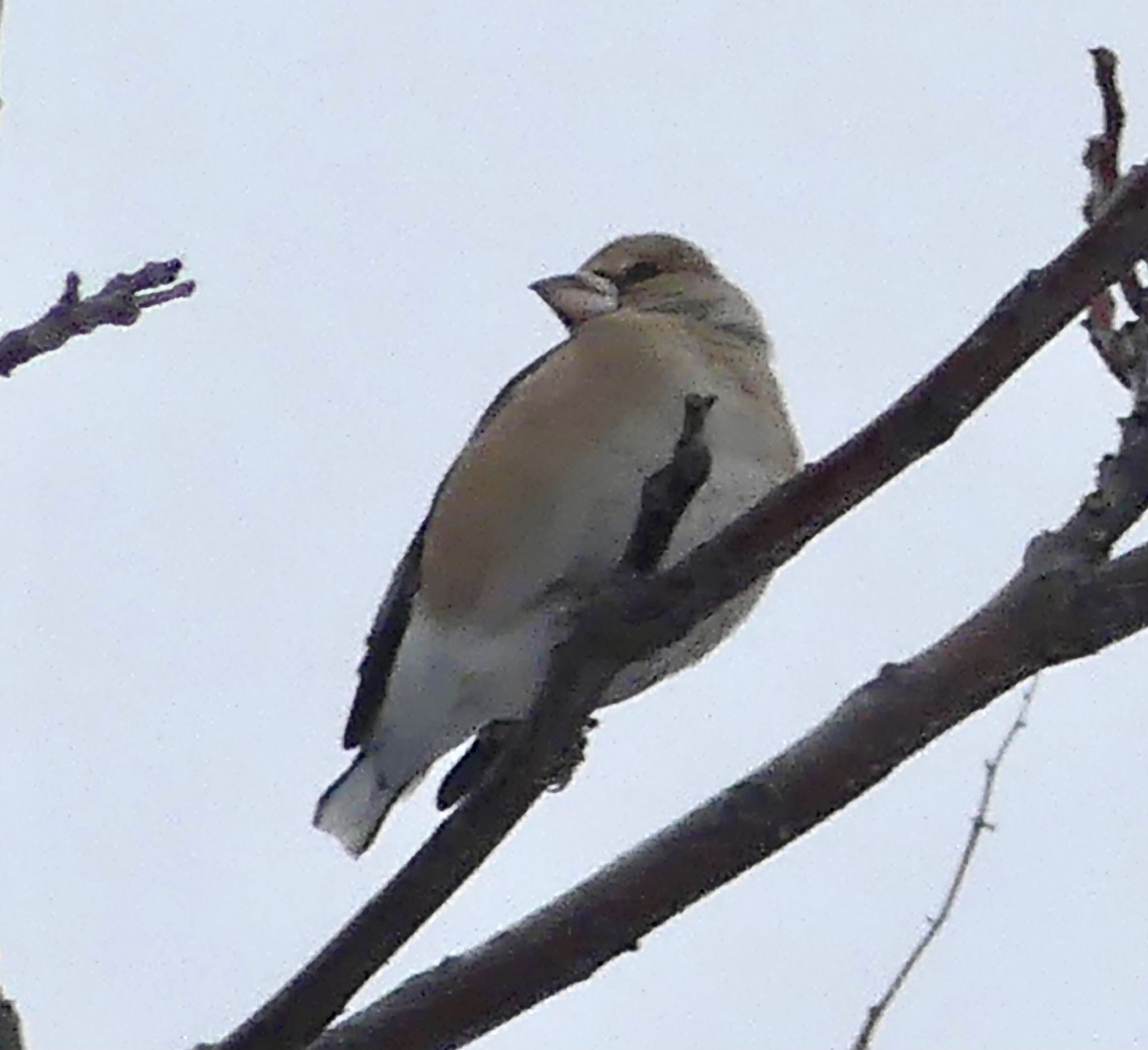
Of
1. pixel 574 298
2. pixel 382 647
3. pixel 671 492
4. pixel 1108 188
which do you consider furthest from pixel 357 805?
pixel 1108 188

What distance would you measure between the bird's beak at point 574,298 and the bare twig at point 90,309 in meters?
1.99

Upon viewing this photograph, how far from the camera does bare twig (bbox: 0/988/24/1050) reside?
2.09 meters

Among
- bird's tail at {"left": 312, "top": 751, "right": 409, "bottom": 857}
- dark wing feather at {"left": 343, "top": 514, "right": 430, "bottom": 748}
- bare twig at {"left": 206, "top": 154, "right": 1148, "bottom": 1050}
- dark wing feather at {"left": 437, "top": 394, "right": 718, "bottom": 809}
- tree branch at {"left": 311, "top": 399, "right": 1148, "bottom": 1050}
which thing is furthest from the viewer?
dark wing feather at {"left": 343, "top": 514, "right": 430, "bottom": 748}

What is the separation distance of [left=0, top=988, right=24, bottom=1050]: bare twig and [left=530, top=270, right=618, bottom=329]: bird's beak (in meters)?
2.51

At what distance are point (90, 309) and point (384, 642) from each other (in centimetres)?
174

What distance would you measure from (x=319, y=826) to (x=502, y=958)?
1.54m

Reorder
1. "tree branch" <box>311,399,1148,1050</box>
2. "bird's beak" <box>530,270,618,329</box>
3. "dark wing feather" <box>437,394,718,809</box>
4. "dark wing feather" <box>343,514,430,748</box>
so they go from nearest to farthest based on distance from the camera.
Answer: "dark wing feather" <box>437,394,718,809</box>
"tree branch" <box>311,399,1148,1050</box>
"dark wing feather" <box>343,514,430,748</box>
"bird's beak" <box>530,270,618,329</box>

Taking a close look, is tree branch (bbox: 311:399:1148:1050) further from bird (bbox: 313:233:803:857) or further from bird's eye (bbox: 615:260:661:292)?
bird's eye (bbox: 615:260:661:292)

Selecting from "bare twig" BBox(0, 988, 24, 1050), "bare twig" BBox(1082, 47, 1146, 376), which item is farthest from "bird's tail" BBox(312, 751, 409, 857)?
"bare twig" BBox(1082, 47, 1146, 376)

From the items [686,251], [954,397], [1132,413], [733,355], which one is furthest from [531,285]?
[954,397]

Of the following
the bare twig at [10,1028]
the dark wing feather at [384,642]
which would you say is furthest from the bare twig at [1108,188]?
the dark wing feather at [384,642]

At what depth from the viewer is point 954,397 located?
192cm

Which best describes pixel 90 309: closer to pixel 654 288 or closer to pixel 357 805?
pixel 357 805

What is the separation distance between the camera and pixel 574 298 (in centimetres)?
455
